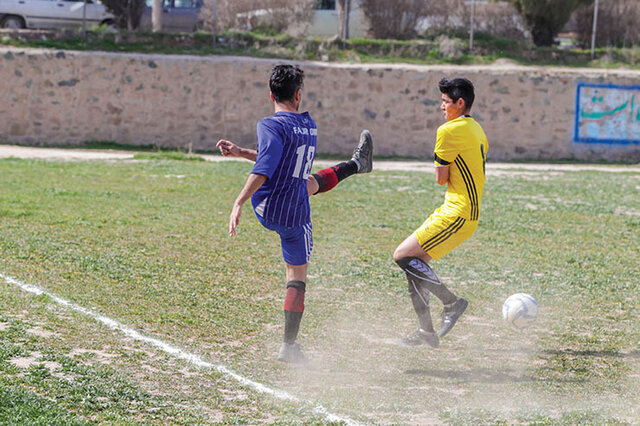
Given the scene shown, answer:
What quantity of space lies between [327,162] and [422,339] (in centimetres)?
1537

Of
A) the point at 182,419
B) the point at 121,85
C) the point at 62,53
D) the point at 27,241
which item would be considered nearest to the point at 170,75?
the point at 121,85

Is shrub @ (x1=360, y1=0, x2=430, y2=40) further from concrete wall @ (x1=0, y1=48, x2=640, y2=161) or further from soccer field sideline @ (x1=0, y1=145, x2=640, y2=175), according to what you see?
soccer field sideline @ (x1=0, y1=145, x2=640, y2=175)

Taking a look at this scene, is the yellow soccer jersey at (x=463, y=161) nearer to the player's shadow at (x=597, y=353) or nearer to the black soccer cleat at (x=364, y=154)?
the black soccer cleat at (x=364, y=154)

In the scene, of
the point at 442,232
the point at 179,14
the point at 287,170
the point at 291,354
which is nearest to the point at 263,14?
the point at 179,14

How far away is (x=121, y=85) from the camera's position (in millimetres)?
22578

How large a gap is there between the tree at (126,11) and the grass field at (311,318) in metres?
13.7

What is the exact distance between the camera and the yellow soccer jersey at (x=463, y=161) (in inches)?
228

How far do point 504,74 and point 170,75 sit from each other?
A: 31.9 feet

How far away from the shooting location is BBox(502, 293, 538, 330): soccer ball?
613 centimetres

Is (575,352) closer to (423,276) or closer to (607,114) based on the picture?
(423,276)

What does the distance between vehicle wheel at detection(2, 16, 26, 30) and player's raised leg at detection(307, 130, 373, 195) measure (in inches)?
858

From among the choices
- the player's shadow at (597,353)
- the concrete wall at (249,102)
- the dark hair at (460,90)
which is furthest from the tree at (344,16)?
the player's shadow at (597,353)

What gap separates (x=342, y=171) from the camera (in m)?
6.21

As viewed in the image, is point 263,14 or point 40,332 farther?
point 263,14
